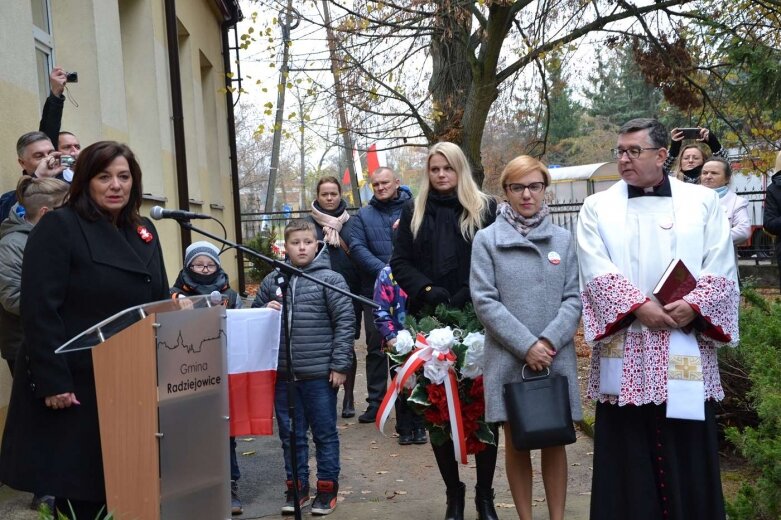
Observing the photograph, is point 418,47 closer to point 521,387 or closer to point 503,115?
point 503,115

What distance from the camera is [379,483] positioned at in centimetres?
630

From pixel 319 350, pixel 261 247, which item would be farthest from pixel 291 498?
pixel 261 247

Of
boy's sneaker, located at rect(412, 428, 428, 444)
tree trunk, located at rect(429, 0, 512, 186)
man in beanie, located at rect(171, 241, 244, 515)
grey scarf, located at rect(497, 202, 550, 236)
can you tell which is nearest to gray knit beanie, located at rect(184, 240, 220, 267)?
man in beanie, located at rect(171, 241, 244, 515)

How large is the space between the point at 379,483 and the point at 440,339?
1861mm

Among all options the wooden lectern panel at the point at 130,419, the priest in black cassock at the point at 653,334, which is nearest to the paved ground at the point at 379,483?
the priest in black cassock at the point at 653,334

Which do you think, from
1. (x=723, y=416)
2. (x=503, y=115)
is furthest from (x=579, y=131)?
(x=723, y=416)

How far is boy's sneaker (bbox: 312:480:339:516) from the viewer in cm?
558

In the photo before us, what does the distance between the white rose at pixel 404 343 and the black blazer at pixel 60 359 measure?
5.29ft

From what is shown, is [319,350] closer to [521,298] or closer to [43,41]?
Answer: [521,298]

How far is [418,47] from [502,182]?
9.22 meters

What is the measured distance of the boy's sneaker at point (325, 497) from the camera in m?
5.58

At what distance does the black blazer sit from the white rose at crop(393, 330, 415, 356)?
1614 mm

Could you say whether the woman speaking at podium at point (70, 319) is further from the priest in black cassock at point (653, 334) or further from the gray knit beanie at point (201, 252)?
the priest in black cassock at point (653, 334)

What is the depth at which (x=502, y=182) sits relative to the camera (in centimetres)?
485
